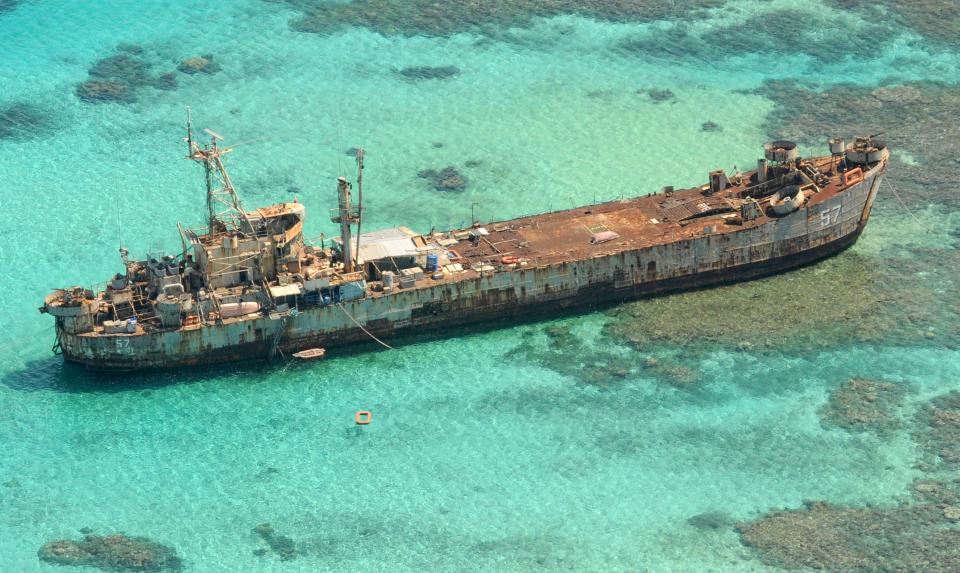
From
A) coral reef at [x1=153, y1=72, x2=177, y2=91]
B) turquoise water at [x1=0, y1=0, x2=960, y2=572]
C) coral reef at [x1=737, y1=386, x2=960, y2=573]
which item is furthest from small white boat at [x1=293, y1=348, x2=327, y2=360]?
coral reef at [x1=153, y1=72, x2=177, y2=91]

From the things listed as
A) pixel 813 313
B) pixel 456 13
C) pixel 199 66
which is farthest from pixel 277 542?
pixel 456 13

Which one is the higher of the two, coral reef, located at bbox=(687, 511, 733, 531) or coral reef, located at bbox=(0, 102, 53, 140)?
coral reef, located at bbox=(0, 102, 53, 140)

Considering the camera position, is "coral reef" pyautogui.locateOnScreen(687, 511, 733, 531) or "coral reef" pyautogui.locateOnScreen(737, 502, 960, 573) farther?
"coral reef" pyautogui.locateOnScreen(687, 511, 733, 531)

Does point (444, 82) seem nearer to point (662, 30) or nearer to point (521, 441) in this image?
point (662, 30)

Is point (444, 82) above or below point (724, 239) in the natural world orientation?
above

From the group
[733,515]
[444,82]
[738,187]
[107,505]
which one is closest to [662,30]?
[444,82]

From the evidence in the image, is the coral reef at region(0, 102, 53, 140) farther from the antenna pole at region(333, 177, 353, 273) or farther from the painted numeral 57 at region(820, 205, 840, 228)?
the painted numeral 57 at region(820, 205, 840, 228)

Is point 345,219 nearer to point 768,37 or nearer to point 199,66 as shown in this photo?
point 199,66
